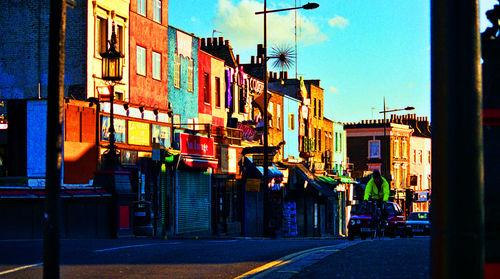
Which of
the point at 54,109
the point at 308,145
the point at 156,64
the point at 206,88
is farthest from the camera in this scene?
the point at 308,145

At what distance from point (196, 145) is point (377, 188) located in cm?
1711

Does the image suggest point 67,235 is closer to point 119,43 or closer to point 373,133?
point 119,43

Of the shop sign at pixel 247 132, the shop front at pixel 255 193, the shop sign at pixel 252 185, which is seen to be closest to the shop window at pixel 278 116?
the shop front at pixel 255 193

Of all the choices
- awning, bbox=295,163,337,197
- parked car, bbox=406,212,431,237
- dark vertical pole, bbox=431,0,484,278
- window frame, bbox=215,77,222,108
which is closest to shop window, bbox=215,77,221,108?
window frame, bbox=215,77,222,108

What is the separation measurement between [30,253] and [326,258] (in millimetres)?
5844

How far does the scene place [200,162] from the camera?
3738 centimetres

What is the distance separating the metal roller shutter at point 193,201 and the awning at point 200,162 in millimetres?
860

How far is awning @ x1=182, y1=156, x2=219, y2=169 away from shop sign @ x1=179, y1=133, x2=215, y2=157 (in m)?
0.30

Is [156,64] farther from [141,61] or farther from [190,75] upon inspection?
[190,75]

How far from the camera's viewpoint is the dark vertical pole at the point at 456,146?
3.49 meters

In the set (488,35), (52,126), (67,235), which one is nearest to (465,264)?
(488,35)

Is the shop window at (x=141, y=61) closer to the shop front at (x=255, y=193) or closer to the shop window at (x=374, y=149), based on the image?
the shop front at (x=255, y=193)

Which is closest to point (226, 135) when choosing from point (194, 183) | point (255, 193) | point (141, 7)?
point (194, 183)

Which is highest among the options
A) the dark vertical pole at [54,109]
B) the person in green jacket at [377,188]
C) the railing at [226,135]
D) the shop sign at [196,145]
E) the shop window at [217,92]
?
the shop window at [217,92]
